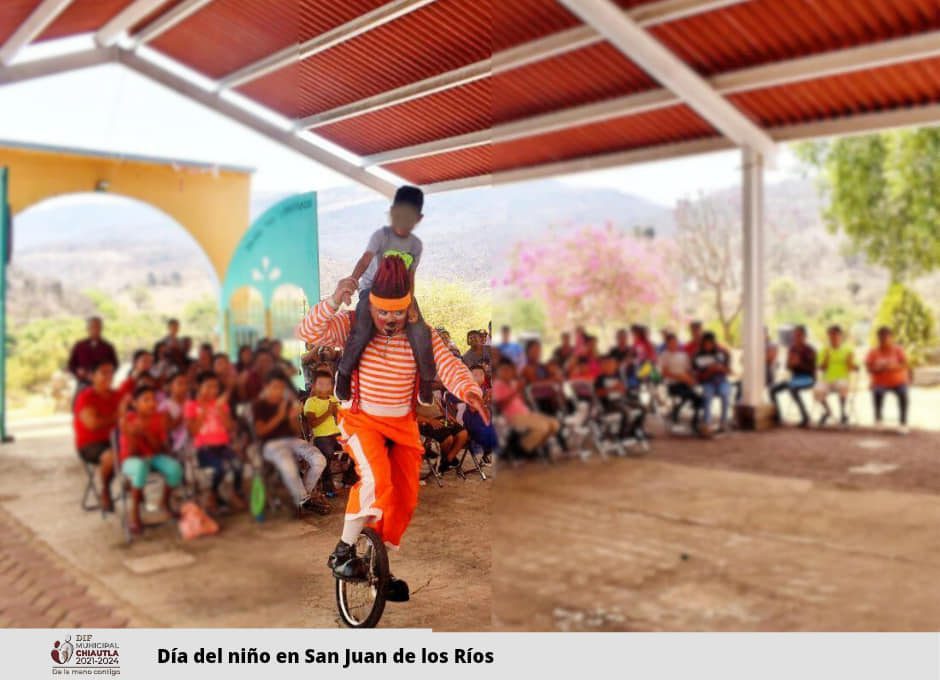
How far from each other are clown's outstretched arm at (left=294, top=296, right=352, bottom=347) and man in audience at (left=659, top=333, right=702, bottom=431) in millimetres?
10292

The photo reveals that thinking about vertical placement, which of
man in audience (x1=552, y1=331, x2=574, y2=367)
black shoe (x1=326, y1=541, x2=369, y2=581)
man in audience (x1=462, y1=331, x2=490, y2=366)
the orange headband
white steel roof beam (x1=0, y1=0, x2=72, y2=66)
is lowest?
black shoe (x1=326, y1=541, x2=369, y2=581)

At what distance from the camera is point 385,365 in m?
1.48

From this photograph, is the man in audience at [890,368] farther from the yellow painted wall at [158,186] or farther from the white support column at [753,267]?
the yellow painted wall at [158,186]

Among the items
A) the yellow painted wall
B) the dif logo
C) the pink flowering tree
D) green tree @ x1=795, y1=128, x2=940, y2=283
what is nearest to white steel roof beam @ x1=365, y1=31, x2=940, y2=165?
the yellow painted wall

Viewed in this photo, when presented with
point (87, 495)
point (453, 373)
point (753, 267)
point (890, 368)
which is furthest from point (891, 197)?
point (453, 373)

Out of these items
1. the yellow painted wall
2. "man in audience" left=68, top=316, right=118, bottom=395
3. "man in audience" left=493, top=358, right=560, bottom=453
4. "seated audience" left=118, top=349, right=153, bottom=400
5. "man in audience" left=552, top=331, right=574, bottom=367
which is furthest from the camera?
the yellow painted wall

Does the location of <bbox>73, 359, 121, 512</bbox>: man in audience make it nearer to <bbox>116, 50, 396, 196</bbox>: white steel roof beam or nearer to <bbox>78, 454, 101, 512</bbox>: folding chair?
<bbox>78, 454, 101, 512</bbox>: folding chair

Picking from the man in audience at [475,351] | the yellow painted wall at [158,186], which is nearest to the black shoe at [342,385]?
the man in audience at [475,351]

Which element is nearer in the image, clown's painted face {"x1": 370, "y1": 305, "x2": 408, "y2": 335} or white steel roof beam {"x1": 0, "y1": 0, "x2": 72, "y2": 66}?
clown's painted face {"x1": 370, "y1": 305, "x2": 408, "y2": 335}

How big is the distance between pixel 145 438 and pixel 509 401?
145 inches

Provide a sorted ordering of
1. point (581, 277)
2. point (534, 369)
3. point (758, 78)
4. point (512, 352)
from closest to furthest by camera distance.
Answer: point (758, 78) → point (534, 369) → point (512, 352) → point (581, 277)

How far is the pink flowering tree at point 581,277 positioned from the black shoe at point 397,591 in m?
18.7

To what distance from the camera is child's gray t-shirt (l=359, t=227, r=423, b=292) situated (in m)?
1.46

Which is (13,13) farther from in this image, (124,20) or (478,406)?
(478,406)
